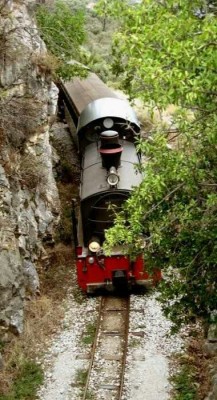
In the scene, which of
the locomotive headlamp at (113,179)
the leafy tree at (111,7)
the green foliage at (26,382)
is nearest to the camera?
the leafy tree at (111,7)

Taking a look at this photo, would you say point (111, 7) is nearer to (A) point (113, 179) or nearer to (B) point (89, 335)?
(A) point (113, 179)

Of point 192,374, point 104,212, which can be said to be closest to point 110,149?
point 104,212

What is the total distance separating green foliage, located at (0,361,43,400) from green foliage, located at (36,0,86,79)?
10.6m

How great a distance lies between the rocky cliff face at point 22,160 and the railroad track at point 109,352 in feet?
6.48

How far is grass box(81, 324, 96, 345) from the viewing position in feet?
40.8

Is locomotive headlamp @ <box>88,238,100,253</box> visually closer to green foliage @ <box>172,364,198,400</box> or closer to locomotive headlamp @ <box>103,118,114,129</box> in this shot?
locomotive headlamp @ <box>103,118,114,129</box>

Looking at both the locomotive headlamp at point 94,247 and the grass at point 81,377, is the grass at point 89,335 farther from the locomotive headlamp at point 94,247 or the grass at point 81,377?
the locomotive headlamp at point 94,247

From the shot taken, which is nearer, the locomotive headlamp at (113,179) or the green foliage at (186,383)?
the green foliage at (186,383)

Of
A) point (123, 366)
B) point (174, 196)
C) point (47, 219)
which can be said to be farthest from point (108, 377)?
point (47, 219)

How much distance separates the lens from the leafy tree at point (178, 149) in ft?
18.2

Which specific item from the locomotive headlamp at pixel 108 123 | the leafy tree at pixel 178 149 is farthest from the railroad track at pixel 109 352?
the locomotive headlamp at pixel 108 123

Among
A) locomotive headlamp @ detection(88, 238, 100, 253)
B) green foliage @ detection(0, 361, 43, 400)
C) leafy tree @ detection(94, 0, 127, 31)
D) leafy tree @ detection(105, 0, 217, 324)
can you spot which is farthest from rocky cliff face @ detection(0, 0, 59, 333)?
leafy tree @ detection(94, 0, 127, 31)

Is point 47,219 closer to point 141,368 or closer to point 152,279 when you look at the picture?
point 152,279

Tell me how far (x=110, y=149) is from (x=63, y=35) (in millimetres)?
7259
